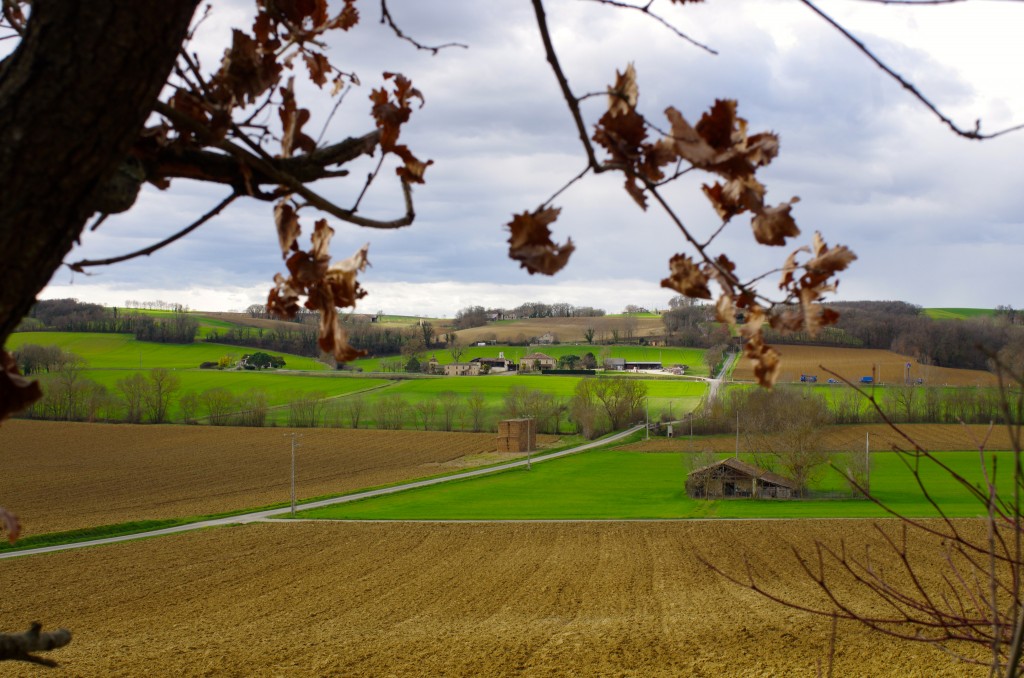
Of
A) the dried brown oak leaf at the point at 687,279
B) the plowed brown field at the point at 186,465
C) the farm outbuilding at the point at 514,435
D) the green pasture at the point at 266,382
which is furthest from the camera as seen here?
the green pasture at the point at 266,382

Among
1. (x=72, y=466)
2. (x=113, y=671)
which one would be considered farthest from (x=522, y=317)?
(x=113, y=671)

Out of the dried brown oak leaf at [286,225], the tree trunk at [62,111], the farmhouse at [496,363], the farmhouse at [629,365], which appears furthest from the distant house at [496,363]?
the tree trunk at [62,111]

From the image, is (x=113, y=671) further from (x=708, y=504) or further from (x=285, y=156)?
(x=708, y=504)

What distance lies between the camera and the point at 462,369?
96125mm

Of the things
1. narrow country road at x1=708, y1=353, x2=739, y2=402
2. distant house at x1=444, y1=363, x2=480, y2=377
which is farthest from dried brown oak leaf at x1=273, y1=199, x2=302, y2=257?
distant house at x1=444, y1=363, x2=480, y2=377

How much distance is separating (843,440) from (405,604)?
4423 centimetres

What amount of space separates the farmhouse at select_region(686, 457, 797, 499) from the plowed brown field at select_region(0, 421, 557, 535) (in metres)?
17.3

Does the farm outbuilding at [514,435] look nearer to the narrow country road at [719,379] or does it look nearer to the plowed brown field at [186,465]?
the plowed brown field at [186,465]

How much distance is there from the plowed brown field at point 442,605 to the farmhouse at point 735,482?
9775mm

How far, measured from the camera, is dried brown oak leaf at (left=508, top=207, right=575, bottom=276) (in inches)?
51.2

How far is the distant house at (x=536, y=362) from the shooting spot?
315 ft

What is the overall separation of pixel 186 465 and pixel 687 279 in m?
55.5

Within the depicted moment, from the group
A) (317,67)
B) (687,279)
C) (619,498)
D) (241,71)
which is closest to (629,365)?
(619,498)

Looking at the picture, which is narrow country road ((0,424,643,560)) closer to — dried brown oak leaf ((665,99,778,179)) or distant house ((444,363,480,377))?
dried brown oak leaf ((665,99,778,179))
